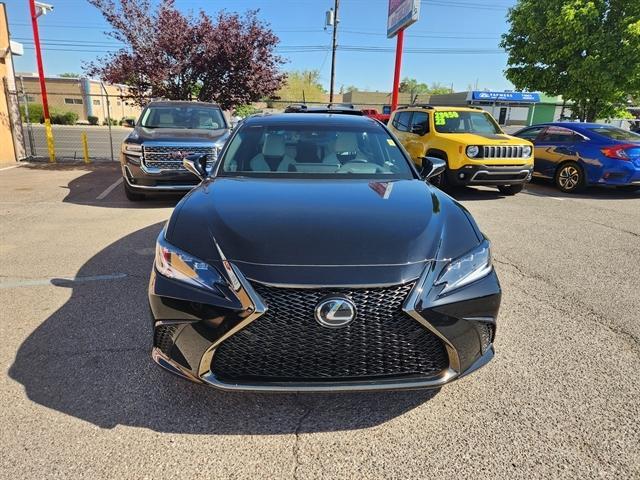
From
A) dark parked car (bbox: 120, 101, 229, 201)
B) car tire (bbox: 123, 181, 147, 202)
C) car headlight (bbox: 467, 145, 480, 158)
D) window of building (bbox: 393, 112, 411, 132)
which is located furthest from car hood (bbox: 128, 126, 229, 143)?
car headlight (bbox: 467, 145, 480, 158)

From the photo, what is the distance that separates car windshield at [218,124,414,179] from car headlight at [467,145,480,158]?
5086mm

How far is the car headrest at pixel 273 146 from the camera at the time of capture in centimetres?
379

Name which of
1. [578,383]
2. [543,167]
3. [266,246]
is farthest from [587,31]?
[266,246]

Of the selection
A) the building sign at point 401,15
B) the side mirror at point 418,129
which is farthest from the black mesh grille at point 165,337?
the building sign at point 401,15

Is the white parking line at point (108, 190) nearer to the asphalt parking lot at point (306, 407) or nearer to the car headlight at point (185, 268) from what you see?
the asphalt parking lot at point (306, 407)

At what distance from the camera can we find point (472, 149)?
341 inches

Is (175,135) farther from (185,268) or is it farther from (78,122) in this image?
(78,122)

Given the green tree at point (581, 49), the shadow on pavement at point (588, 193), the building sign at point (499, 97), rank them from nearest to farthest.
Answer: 1. the shadow on pavement at point (588, 193)
2. the green tree at point (581, 49)
3. the building sign at point (499, 97)

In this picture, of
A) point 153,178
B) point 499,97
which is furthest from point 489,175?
point 499,97

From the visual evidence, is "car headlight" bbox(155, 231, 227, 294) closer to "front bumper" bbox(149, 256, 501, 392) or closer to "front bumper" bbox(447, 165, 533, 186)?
"front bumper" bbox(149, 256, 501, 392)

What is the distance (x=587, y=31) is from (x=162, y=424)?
684 inches

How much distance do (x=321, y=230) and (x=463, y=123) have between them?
329 inches

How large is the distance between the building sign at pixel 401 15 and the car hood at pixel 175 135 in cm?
767

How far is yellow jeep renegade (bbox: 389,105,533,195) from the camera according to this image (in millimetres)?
8703
